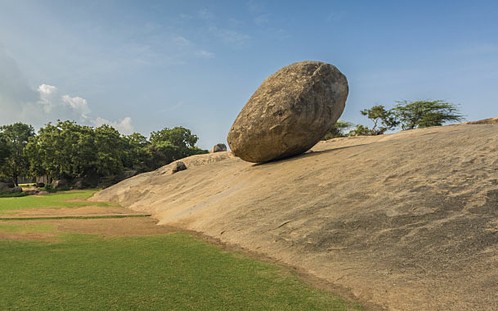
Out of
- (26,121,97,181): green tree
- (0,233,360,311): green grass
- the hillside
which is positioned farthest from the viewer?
(26,121,97,181): green tree

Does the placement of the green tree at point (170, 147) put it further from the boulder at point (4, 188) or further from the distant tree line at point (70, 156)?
the boulder at point (4, 188)

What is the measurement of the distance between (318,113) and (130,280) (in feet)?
33.9

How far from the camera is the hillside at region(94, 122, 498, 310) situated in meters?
5.36

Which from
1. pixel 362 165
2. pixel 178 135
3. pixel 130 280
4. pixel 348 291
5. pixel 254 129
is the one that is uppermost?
pixel 178 135

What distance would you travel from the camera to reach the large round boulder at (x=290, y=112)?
13.8 metres

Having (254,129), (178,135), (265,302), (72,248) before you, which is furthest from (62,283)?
(178,135)

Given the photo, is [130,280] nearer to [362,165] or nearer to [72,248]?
[72,248]

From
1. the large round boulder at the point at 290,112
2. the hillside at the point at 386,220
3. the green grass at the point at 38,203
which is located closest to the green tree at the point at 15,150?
the green grass at the point at 38,203

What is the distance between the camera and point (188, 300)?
5012mm

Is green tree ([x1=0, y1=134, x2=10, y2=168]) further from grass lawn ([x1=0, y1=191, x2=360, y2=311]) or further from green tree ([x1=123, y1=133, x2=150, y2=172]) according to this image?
grass lawn ([x1=0, y1=191, x2=360, y2=311])

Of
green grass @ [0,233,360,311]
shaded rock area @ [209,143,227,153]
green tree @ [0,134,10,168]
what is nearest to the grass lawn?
green grass @ [0,233,360,311]

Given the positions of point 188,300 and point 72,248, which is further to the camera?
point 72,248

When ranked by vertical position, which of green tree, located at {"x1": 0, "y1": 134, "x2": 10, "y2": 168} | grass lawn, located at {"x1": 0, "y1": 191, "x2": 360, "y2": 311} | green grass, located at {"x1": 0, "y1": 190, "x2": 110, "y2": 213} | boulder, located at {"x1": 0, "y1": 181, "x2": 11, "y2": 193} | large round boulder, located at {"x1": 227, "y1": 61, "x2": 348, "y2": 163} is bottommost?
grass lawn, located at {"x1": 0, "y1": 191, "x2": 360, "y2": 311}

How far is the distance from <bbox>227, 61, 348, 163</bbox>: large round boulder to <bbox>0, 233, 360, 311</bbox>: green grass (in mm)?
7014
